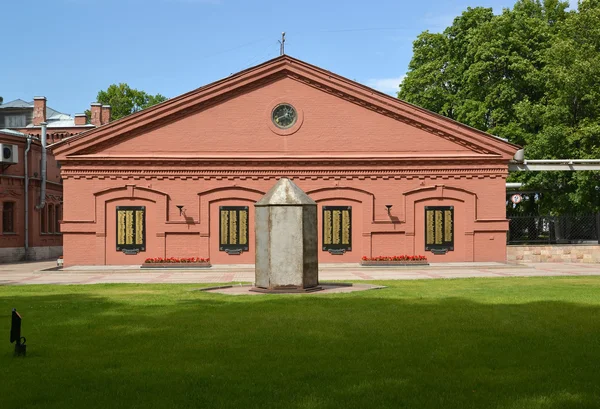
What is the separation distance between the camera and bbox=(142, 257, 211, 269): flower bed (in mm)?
32281

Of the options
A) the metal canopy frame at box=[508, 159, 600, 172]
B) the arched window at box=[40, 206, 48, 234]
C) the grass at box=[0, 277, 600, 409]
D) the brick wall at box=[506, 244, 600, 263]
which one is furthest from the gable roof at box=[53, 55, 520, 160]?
the grass at box=[0, 277, 600, 409]

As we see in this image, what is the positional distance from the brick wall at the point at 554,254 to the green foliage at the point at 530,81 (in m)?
5.19

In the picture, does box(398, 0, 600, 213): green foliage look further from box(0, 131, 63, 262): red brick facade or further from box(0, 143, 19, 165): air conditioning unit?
box(0, 143, 19, 165): air conditioning unit

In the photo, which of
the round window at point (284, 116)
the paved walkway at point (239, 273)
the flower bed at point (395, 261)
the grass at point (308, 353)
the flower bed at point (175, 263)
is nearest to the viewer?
the grass at point (308, 353)

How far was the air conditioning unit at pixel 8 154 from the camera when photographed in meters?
39.1

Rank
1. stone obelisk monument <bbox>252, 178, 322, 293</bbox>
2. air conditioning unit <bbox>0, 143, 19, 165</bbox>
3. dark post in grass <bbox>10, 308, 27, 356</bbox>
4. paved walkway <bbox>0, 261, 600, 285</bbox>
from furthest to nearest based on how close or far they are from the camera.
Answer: air conditioning unit <bbox>0, 143, 19, 165</bbox>
paved walkway <bbox>0, 261, 600, 285</bbox>
stone obelisk monument <bbox>252, 178, 322, 293</bbox>
dark post in grass <bbox>10, 308, 27, 356</bbox>

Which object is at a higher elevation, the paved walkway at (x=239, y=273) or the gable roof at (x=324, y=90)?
the gable roof at (x=324, y=90)

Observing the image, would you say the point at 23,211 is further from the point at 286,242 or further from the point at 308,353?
the point at 308,353

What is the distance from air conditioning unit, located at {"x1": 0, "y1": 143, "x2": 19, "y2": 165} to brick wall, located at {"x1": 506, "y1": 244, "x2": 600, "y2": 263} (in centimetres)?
2626

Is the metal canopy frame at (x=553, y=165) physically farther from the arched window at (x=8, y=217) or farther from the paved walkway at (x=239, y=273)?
the arched window at (x=8, y=217)

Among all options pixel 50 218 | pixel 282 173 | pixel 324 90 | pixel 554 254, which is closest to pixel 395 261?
pixel 282 173

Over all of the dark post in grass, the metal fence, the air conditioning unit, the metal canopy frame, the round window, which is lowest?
the dark post in grass

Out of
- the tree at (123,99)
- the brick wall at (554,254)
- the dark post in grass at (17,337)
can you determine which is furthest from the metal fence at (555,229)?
the tree at (123,99)

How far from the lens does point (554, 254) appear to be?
119ft
